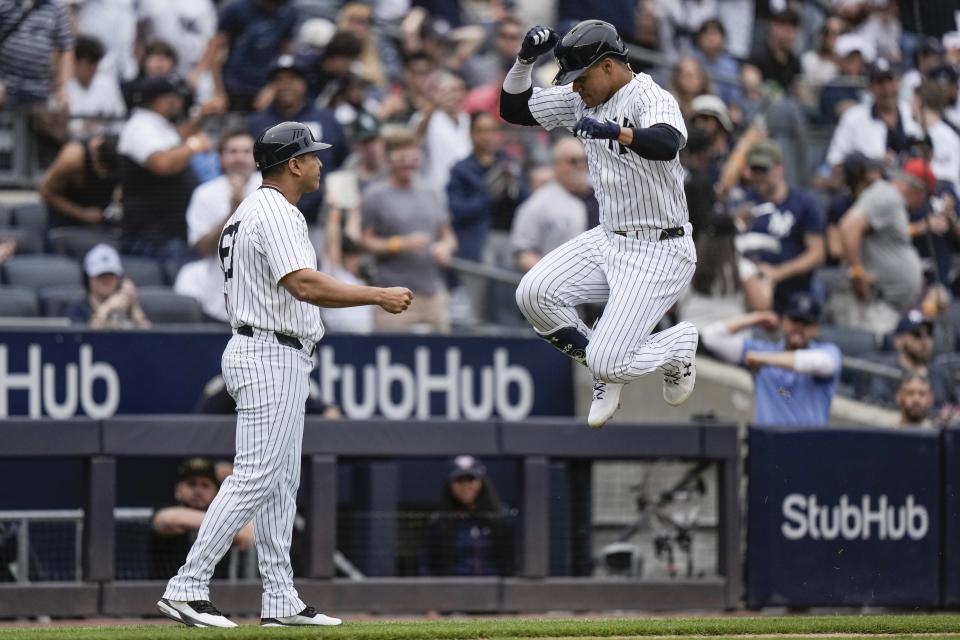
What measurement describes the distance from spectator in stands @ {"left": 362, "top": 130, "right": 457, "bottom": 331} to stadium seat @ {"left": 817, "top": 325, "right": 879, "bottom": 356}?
2653mm

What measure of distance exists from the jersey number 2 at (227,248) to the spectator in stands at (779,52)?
8070 millimetres

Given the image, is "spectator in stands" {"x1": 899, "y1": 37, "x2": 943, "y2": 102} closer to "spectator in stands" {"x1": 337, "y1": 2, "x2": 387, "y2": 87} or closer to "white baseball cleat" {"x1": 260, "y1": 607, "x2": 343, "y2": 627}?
"spectator in stands" {"x1": 337, "y1": 2, "x2": 387, "y2": 87}

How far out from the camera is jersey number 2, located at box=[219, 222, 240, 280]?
7039mm

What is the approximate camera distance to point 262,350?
698 cm

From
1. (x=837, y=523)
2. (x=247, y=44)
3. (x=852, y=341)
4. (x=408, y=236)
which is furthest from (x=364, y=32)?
(x=837, y=523)

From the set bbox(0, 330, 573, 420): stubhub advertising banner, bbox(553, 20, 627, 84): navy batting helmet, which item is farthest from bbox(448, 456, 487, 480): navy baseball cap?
bbox(553, 20, 627, 84): navy batting helmet

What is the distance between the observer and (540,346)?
1105 cm

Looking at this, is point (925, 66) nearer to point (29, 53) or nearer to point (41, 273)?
point (29, 53)

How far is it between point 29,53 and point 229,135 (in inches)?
65.0

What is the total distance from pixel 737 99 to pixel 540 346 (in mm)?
3435

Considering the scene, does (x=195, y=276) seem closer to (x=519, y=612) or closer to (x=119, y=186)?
(x=119, y=186)

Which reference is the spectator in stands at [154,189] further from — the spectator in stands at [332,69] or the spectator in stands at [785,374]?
the spectator in stands at [785,374]

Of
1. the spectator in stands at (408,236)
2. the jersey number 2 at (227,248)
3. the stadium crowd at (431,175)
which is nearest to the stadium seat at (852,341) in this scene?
the stadium crowd at (431,175)

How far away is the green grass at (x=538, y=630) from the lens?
688cm
